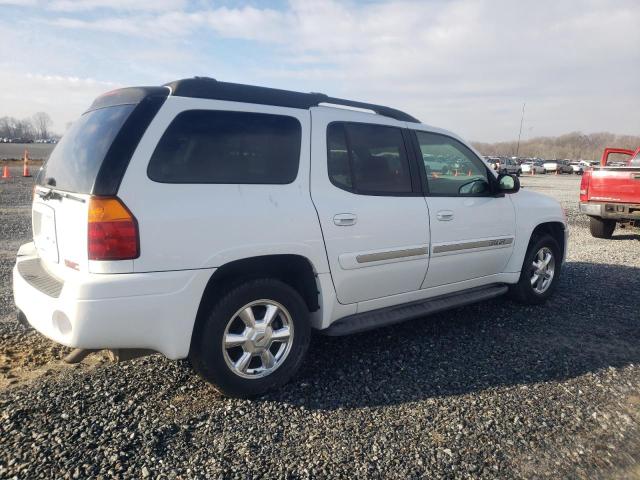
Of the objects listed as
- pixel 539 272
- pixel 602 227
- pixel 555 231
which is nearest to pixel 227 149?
pixel 539 272

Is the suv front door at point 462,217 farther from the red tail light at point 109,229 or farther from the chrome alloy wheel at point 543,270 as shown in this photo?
→ the red tail light at point 109,229

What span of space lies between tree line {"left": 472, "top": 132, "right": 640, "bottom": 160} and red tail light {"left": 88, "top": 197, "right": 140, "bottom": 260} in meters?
112

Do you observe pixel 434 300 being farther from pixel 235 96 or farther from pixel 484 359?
pixel 235 96

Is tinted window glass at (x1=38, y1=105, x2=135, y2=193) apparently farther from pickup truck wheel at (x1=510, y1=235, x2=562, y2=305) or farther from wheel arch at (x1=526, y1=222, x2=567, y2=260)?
wheel arch at (x1=526, y1=222, x2=567, y2=260)

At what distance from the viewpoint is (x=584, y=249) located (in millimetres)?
8641

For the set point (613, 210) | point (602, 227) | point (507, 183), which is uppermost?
point (507, 183)

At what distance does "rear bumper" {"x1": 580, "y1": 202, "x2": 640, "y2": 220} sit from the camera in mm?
8820

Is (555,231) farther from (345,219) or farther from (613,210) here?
(613,210)

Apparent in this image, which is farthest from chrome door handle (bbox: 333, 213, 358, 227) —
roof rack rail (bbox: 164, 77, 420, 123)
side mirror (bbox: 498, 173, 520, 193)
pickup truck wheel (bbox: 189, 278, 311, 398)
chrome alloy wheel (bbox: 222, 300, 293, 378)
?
side mirror (bbox: 498, 173, 520, 193)

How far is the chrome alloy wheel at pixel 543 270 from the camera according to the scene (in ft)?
16.9

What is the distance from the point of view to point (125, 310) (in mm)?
2594

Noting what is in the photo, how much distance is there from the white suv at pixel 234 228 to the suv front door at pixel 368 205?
0.04 feet

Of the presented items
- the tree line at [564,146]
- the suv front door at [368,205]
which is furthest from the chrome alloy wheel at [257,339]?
the tree line at [564,146]

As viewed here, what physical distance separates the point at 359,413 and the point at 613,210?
8165 millimetres
